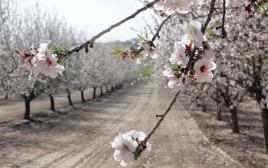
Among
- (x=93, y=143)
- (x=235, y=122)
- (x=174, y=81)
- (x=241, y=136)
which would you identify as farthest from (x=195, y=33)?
(x=235, y=122)

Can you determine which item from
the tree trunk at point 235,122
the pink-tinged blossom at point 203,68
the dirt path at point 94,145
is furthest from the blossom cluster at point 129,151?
the tree trunk at point 235,122

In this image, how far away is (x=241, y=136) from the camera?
12.7 meters

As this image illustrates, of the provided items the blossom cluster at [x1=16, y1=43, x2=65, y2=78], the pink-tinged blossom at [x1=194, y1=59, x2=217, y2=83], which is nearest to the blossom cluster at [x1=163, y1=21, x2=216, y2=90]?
the pink-tinged blossom at [x1=194, y1=59, x2=217, y2=83]

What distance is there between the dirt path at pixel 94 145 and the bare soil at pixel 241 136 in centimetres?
55

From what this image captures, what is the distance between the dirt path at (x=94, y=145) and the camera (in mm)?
9180

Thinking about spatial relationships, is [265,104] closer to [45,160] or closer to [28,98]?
[45,160]

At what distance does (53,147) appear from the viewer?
11273mm

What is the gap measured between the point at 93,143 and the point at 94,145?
383 millimetres

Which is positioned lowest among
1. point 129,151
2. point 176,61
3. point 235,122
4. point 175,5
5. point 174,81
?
point 235,122

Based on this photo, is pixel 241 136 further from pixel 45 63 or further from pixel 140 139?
pixel 45 63

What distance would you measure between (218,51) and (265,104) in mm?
2700

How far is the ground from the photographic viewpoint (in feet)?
30.2

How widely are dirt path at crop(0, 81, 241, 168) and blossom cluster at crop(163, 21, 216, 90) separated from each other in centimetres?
762

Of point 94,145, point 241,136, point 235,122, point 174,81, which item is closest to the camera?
point 174,81
